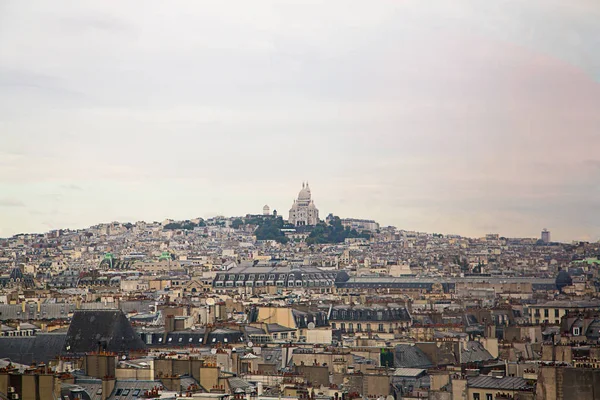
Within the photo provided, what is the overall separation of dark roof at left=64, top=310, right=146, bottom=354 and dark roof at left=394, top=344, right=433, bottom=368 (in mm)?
6267

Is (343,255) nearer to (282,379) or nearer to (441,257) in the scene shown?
(441,257)

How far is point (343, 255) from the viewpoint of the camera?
174 meters

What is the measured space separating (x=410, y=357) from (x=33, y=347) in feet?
30.4

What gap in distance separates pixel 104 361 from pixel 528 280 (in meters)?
68.8

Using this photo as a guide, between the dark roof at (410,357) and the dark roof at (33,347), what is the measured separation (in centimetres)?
822

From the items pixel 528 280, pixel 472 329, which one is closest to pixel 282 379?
pixel 472 329

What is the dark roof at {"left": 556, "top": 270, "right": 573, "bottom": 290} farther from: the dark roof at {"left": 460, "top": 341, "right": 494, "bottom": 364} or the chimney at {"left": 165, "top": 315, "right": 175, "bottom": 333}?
the dark roof at {"left": 460, "top": 341, "right": 494, "bottom": 364}

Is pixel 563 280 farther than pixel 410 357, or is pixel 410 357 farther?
pixel 563 280

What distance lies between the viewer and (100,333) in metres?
42.2

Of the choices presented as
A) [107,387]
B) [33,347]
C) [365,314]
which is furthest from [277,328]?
[107,387]

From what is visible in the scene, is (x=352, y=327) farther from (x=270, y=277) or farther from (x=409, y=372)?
(x=270, y=277)

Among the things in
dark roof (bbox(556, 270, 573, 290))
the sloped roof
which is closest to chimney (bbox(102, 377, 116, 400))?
the sloped roof

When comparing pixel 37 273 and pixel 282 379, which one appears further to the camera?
pixel 37 273

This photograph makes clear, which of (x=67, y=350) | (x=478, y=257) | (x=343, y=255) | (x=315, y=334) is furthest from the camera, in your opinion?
(x=343, y=255)
